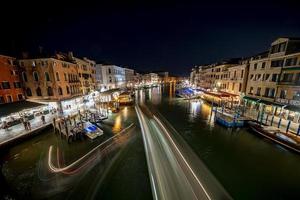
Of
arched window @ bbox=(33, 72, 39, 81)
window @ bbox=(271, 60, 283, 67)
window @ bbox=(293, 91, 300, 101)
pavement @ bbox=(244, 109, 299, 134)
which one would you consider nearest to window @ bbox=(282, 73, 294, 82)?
window @ bbox=(271, 60, 283, 67)

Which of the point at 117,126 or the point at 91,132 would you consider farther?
the point at 117,126

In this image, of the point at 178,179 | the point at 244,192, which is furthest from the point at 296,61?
the point at 178,179

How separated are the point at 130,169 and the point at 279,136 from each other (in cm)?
2121

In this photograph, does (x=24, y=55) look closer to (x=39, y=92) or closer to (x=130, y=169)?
(x=39, y=92)

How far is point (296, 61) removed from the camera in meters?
21.1

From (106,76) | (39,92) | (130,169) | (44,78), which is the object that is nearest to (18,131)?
(39,92)

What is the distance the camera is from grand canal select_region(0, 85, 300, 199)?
11086 mm

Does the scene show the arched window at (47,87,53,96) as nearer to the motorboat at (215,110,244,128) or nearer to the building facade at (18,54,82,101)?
the building facade at (18,54,82,101)

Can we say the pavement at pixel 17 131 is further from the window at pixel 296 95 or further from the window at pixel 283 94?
the window at pixel 296 95

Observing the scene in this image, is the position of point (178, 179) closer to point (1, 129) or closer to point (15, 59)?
point (1, 129)

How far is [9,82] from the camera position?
24078 millimetres

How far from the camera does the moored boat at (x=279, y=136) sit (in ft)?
54.4

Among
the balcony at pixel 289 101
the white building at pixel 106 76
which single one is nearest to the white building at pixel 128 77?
the white building at pixel 106 76

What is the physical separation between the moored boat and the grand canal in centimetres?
86
